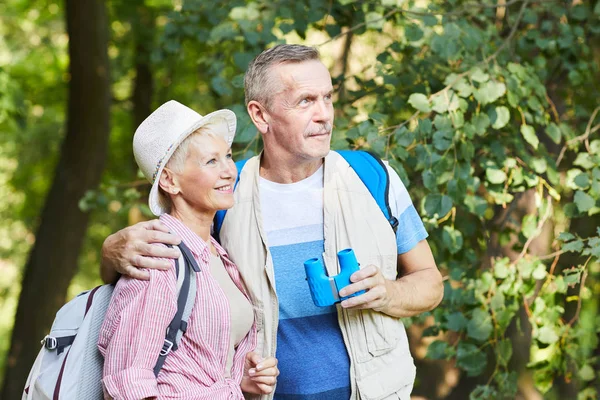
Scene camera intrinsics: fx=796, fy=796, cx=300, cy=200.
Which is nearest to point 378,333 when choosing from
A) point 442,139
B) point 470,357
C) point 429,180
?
point 429,180

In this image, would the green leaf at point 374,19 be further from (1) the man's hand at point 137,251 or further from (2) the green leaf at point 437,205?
(1) the man's hand at point 137,251

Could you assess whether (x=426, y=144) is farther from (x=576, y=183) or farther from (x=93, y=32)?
(x=93, y=32)

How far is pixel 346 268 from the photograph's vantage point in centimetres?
233

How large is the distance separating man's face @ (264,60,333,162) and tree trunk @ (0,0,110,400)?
17.1 feet

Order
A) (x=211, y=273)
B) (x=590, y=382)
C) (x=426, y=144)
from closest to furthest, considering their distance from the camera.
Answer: (x=211, y=273), (x=426, y=144), (x=590, y=382)

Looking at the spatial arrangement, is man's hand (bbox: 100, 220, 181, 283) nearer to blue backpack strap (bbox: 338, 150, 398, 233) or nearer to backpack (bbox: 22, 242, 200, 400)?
backpack (bbox: 22, 242, 200, 400)

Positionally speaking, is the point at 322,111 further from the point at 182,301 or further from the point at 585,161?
the point at 585,161

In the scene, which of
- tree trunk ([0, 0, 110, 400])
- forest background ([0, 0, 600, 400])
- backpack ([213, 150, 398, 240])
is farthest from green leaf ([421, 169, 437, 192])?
tree trunk ([0, 0, 110, 400])

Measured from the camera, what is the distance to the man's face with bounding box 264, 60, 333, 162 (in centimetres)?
264

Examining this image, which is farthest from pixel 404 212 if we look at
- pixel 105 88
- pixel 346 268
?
pixel 105 88

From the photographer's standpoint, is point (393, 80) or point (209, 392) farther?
point (393, 80)

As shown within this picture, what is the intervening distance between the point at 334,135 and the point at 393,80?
0.54 metres

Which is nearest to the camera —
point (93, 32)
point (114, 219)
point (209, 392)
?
point (209, 392)

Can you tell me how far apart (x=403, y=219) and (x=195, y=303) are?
0.80 metres
